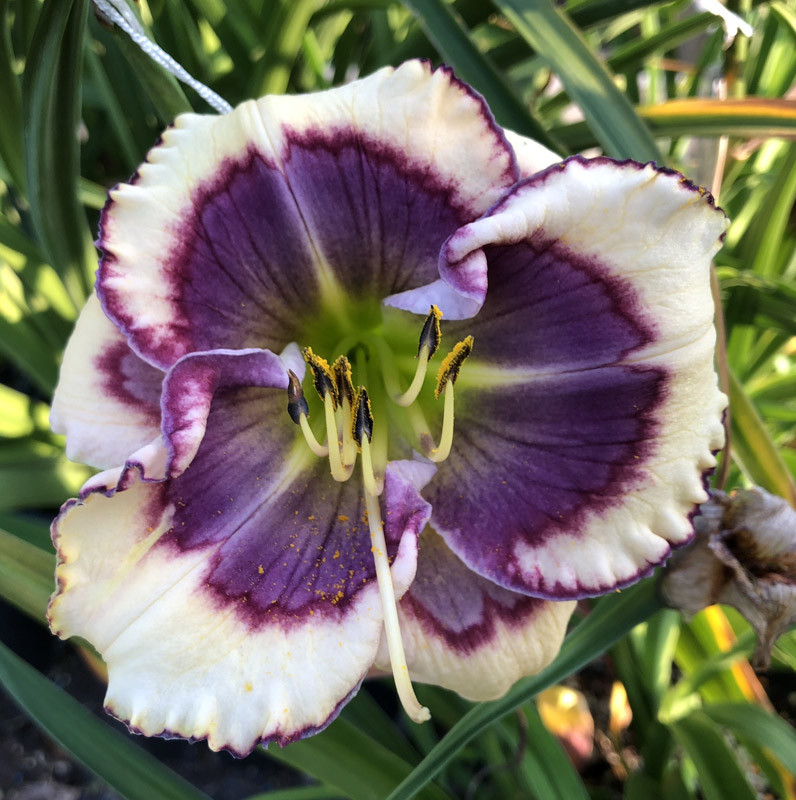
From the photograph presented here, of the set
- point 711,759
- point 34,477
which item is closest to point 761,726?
point 711,759

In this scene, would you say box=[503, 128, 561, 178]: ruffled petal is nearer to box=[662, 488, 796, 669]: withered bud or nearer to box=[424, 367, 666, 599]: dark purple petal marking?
A: box=[424, 367, 666, 599]: dark purple petal marking

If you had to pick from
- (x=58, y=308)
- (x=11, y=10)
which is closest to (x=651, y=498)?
(x=58, y=308)

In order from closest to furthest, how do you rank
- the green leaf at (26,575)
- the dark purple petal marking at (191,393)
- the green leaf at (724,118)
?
the dark purple petal marking at (191,393), the green leaf at (26,575), the green leaf at (724,118)

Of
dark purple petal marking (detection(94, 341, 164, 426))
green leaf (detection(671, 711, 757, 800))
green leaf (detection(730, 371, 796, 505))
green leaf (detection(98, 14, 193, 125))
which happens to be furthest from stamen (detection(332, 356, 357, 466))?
green leaf (detection(671, 711, 757, 800))

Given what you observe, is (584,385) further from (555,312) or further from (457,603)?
(457,603)

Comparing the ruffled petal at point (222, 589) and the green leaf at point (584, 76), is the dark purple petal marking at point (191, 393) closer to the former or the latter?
the ruffled petal at point (222, 589)

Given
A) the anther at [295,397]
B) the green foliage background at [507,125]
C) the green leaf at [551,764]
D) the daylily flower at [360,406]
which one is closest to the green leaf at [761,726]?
the green foliage background at [507,125]
